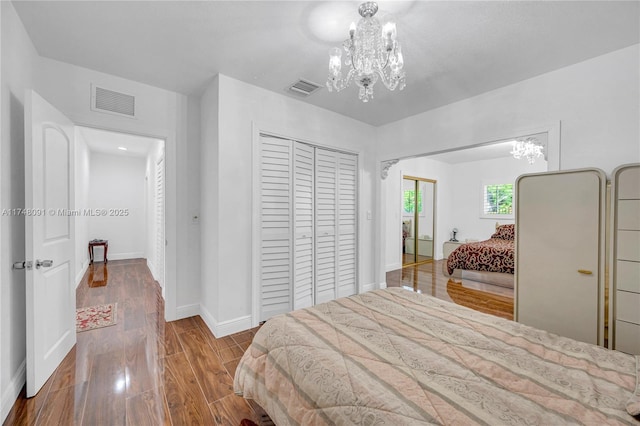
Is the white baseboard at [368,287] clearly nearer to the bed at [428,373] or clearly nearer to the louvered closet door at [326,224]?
the louvered closet door at [326,224]

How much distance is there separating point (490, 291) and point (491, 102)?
9.65 ft

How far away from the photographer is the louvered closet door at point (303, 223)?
3.11 m

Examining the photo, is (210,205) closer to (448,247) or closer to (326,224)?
(326,224)

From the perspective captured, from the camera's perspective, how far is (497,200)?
21.0 feet

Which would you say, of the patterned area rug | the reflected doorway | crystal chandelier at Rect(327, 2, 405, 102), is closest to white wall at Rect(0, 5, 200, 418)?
the patterned area rug

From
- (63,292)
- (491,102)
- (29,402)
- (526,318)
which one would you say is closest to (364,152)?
(491,102)

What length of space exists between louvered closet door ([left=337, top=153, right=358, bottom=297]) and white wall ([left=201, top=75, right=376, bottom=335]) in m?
0.95

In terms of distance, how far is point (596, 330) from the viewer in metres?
1.95

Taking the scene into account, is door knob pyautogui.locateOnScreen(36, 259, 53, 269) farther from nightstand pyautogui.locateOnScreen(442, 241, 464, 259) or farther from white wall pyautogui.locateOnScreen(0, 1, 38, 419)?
nightstand pyautogui.locateOnScreen(442, 241, 464, 259)

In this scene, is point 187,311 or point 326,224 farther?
point 326,224

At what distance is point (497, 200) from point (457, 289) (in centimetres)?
334

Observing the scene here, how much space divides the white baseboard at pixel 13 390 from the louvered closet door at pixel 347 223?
9.55 feet

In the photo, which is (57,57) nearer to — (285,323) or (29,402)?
(29,402)

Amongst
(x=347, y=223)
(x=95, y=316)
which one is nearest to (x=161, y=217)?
(x=95, y=316)
